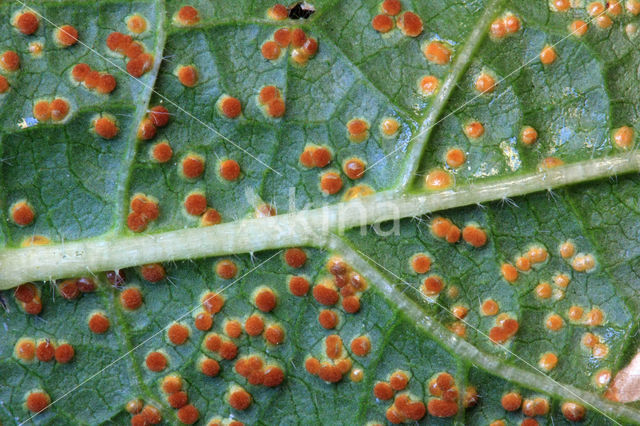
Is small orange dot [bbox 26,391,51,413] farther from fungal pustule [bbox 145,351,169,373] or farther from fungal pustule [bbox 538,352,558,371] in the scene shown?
fungal pustule [bbox 538,352,558,371]

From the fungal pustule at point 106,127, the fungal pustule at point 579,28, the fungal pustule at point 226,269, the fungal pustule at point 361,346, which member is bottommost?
the fungal pustule at point 361,346

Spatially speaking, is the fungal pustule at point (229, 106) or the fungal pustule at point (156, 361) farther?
the fungal pustule at point (156, 361)

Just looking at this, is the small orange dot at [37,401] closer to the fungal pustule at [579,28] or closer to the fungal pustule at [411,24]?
the fungal pustule at [411,24]

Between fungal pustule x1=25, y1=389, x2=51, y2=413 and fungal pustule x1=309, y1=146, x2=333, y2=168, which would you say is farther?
fungal pustule x1=25, y1=389, x2=51, y2=413

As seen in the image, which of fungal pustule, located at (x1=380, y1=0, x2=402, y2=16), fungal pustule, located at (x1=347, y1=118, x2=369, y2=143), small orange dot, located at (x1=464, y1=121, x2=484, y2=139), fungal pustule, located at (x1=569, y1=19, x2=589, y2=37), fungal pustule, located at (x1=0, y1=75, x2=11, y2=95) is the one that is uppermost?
fungal pustule, located at (x1=569, y1=19, x2=589, y2=37)

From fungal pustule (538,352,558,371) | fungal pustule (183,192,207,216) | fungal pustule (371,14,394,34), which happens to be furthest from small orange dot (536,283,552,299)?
fungal pustule (183,192,207,216)

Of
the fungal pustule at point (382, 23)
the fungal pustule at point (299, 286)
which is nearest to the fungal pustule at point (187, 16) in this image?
the fungal pustule at point (382, 23)

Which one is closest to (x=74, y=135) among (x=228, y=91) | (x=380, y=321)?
(x=228, y=91)

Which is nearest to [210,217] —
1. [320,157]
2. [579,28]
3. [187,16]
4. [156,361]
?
[320,157]
